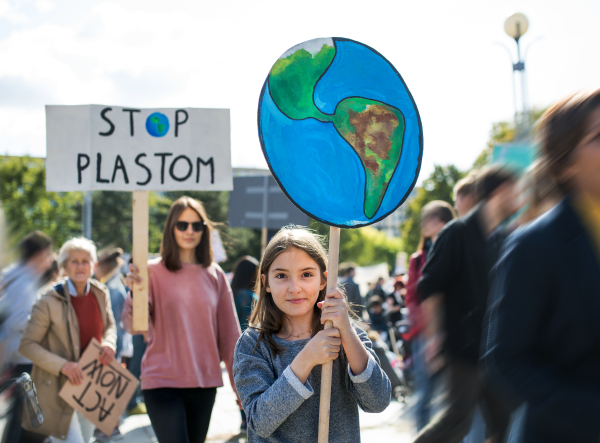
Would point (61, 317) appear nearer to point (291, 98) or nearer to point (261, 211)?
point (291, 98)

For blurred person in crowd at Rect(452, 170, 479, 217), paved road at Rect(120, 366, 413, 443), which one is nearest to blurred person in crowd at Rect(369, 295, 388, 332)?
paved road at Rect(120, 366, 413, 443)

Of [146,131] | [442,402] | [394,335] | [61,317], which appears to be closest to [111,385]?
[61,317]

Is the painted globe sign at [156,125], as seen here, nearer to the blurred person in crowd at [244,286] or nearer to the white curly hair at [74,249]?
the white curly hair at [74,249]

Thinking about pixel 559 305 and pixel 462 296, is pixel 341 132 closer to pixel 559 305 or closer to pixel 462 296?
pixel 559 305

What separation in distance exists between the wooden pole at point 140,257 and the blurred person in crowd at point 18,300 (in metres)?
0.76

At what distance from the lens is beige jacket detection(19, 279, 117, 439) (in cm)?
423

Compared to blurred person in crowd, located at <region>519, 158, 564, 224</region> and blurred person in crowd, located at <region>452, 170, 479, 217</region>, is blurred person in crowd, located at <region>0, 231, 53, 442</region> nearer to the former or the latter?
blurred person in crowd, located at <region>519, 158, 564, 224</region>

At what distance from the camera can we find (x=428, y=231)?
16.7 ft

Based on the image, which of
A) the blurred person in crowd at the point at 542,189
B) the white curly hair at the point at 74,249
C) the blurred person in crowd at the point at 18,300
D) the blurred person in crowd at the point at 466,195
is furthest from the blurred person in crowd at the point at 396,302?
the blurred person in crowd at the point at 542,189

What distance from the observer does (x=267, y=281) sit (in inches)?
92.4

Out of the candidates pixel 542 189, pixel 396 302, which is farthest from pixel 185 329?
pixel 396 302

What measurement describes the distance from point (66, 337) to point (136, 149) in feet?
5.03

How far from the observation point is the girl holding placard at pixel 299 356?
1915mm

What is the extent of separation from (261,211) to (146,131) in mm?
3534
